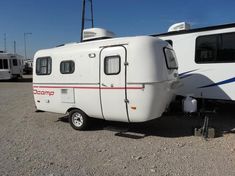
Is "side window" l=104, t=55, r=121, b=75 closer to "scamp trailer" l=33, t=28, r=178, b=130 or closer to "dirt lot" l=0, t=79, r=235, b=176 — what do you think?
"scamp trailer" l=33, t=28, r=178, b=130

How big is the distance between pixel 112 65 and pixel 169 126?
249 centimetres

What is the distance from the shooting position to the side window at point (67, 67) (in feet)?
22.4

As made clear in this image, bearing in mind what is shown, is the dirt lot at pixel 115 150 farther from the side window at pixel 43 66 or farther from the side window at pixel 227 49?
the side window at pixel 227 49

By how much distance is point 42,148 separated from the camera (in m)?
5.63

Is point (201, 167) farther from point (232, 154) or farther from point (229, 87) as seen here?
point (229, 87)

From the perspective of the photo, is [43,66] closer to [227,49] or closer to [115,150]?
[115,150]

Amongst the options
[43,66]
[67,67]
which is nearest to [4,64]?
[43,66]

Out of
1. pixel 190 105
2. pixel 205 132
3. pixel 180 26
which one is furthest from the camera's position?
pixel 180 26

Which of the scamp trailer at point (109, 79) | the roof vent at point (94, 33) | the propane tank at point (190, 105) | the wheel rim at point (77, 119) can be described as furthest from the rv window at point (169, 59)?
the roof vent at point (94, 33)

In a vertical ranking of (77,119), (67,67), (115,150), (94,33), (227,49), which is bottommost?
(115,150)

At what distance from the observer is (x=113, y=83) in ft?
20.1

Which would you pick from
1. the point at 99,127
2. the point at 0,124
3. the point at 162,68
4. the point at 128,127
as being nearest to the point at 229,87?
the point at 162,68

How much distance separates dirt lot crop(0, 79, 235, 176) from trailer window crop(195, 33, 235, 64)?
1896 mm

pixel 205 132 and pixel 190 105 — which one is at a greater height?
pixel 190 105
